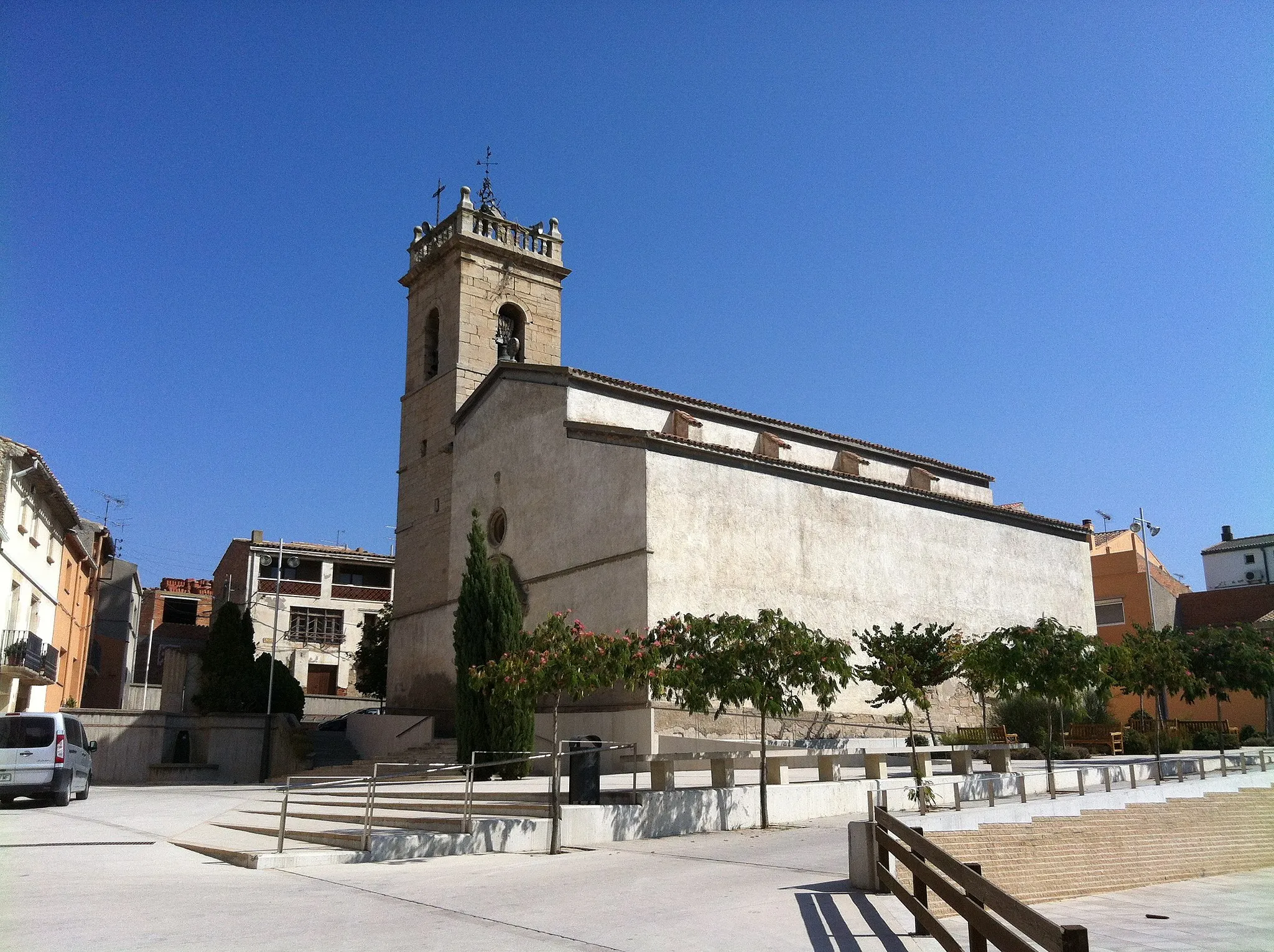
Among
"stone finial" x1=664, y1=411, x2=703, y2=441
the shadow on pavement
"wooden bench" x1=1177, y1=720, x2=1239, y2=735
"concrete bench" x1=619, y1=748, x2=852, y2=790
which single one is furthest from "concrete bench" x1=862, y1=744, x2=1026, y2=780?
"wooden bench" x1=1177, y1=720, x2=1239, y2=735

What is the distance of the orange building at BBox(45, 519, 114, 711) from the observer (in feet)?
99.3

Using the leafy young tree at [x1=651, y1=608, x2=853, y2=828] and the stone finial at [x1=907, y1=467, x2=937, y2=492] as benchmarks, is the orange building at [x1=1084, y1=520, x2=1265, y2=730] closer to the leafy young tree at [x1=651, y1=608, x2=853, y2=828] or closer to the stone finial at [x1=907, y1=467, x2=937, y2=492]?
the stone finial at [x1=907, y1=467, x2=937, y2=492]

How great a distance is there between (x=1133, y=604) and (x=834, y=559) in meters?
24.1

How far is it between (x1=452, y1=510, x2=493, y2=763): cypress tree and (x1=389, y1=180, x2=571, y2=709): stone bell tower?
8.45 meters

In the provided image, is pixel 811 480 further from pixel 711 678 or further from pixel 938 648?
pixel 711 678

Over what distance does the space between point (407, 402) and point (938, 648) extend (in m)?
20.1

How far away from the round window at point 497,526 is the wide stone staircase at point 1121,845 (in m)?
A: 17.8

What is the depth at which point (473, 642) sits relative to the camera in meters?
22.4

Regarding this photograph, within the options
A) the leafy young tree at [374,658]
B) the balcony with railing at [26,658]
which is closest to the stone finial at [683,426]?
the balcony with railing at [26,658]

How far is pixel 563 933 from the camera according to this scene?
7395 millimetres

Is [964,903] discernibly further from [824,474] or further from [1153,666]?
[824,474]

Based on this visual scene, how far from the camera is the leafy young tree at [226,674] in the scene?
2933cm

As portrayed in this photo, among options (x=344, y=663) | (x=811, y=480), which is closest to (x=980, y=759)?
(x=811, y=480)

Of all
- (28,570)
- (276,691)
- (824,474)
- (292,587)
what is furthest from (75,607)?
(824,474)
